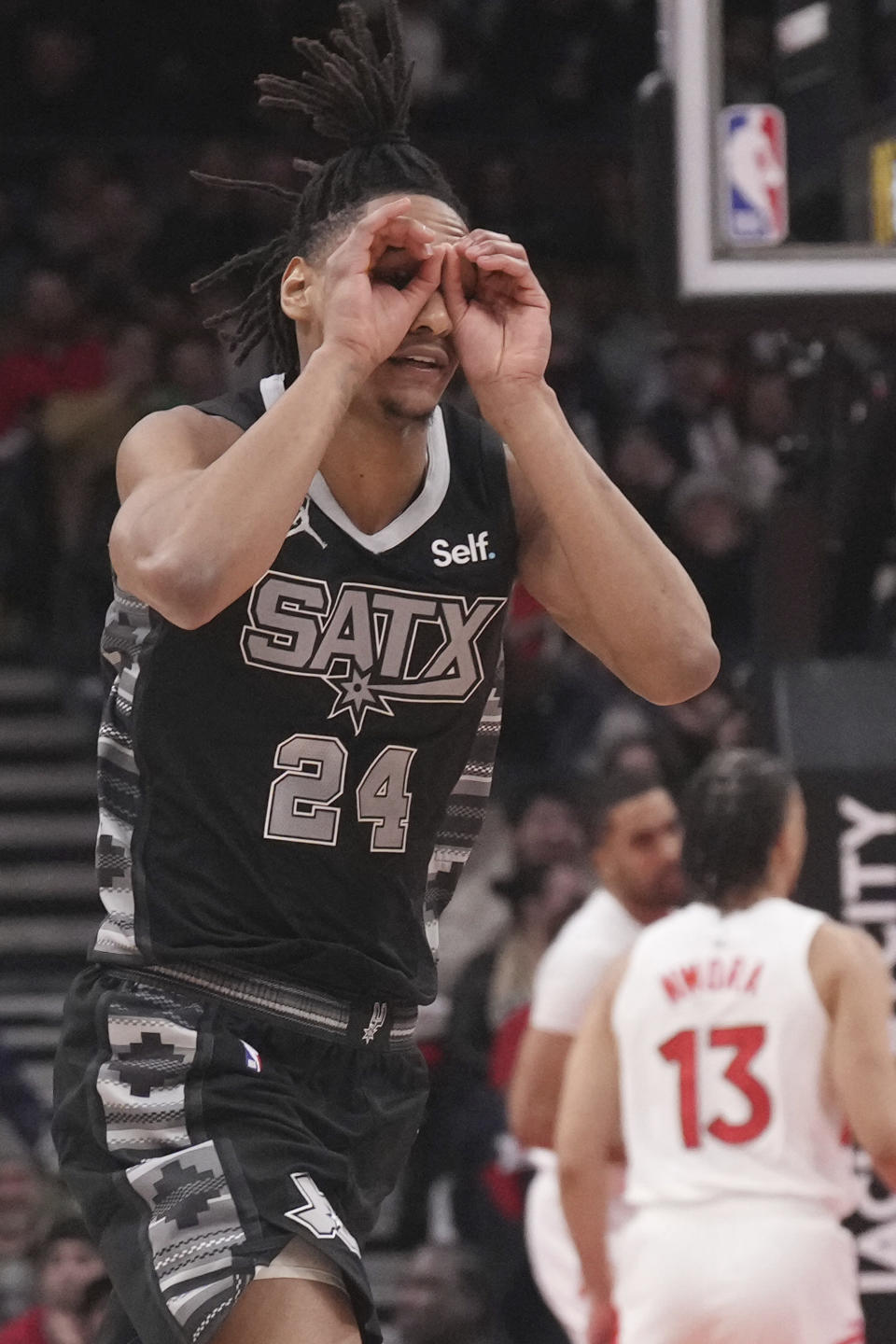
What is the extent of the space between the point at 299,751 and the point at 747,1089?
2.24m

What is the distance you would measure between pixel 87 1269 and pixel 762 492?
538 cm

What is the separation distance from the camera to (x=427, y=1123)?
727 cm

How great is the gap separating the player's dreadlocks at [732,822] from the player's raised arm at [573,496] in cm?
196

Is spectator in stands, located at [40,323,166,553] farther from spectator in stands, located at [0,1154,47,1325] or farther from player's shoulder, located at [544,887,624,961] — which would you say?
player's shoulder, located at [544,887,624,961]

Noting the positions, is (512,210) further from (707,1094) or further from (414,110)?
(707,1094)

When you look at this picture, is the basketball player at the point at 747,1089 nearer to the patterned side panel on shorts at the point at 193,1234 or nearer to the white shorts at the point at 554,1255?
the white shorts at the point at 554,1255

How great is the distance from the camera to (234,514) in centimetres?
255

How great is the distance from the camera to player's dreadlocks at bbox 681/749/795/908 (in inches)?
187

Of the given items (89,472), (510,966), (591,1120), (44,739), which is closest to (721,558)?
(89,472)

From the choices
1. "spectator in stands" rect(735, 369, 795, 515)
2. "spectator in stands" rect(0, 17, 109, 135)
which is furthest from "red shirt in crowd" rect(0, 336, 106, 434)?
"spectator in stands" rect(735, 369, 795, 515)

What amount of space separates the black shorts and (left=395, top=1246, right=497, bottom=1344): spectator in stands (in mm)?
3516

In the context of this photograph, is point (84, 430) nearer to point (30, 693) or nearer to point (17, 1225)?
point (30, 693)

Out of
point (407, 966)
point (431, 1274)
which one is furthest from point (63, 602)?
point (407, 966)

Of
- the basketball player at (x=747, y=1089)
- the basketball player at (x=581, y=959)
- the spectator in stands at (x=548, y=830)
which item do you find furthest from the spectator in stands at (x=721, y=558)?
the basketball player at (x=747, y=1089)
